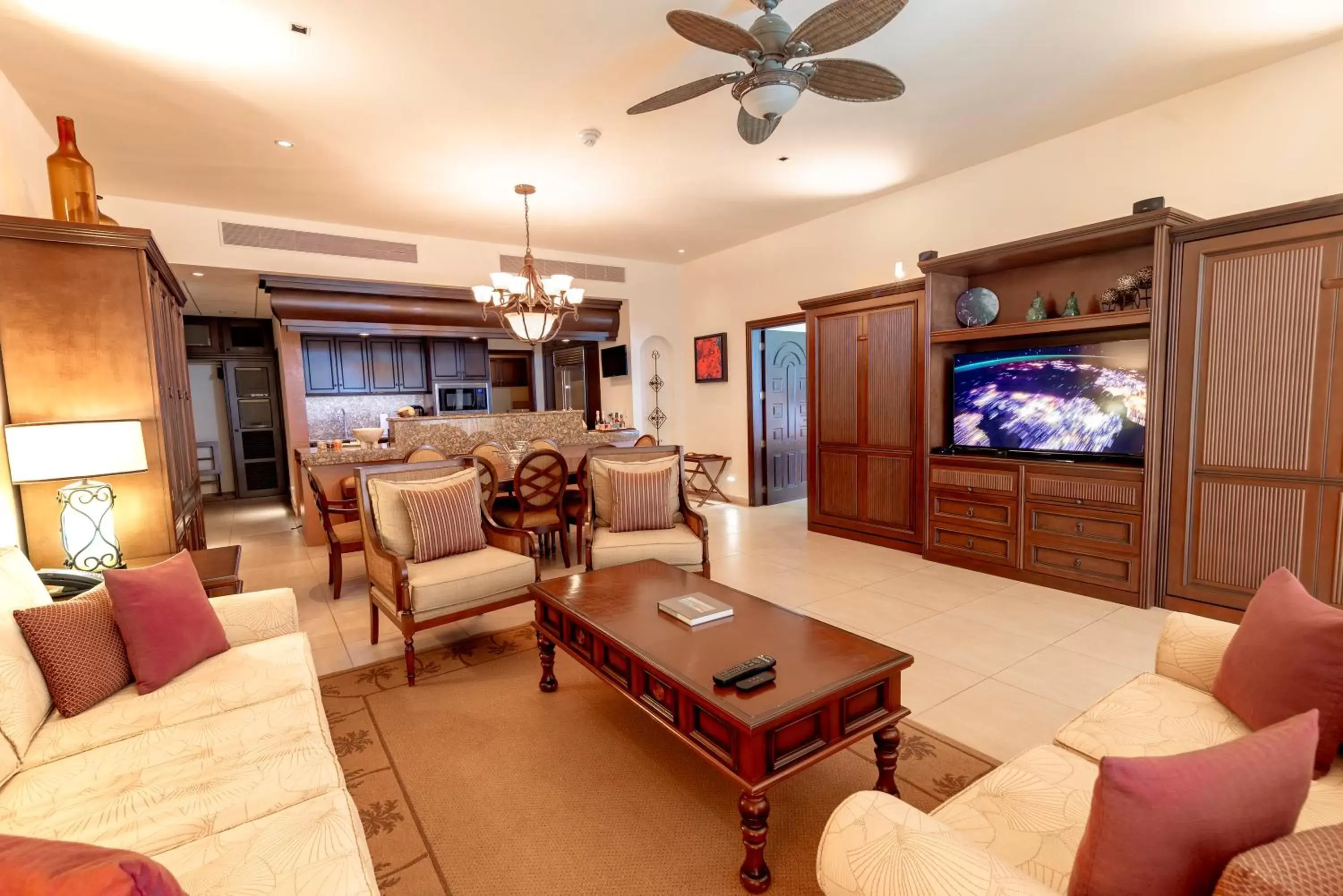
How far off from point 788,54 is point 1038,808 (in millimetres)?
2541

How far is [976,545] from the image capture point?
437cm

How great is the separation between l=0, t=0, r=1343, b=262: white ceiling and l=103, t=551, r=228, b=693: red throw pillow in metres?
2.38

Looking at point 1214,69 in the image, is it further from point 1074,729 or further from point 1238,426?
point 1074,729

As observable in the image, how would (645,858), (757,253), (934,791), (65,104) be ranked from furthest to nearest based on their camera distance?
(757,253) < (65,104) < (934,791) < (645,858)

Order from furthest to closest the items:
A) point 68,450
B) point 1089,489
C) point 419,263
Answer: point 419,263, point 1089,489, point 68,450

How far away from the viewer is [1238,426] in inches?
129

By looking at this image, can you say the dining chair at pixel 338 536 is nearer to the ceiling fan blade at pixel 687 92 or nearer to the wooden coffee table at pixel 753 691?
the wooden coffee table at pixel 753 691

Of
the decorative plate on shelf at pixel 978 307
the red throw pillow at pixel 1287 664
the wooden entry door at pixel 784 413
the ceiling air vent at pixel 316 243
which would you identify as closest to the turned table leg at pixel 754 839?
the red throw pillow at pixel 1287 664

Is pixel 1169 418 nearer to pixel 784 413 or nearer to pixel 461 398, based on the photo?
pixel 784 413

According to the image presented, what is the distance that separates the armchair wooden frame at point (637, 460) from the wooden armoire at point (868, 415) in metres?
1.88

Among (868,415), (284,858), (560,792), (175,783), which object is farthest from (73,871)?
(868,415)

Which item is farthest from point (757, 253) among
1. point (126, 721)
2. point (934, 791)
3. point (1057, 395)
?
point (126, 721)

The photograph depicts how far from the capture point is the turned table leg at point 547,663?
2.71 metres

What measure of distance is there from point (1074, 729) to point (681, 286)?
703 centimetres
